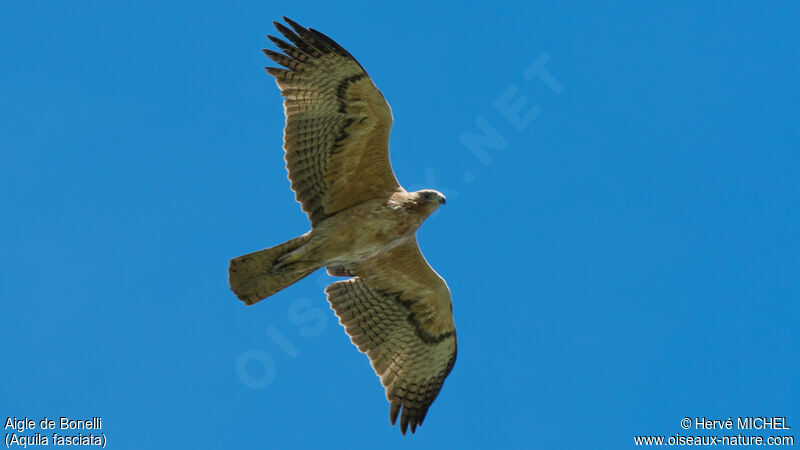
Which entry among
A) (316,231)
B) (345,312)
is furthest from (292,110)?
(345,312)

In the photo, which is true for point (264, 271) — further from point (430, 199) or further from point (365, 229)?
point (430, 199)

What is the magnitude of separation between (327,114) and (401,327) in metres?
2.77

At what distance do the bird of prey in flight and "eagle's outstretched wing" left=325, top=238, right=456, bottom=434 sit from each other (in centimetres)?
2

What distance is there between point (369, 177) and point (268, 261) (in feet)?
4.92

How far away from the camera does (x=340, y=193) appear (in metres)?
11.1

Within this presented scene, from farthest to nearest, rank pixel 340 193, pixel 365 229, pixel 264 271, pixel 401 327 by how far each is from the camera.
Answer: pixel 401 327
pixel 340 193
pixel 365 229
pixel 264 271

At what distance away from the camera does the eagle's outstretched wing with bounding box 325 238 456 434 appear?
11594 millimetres

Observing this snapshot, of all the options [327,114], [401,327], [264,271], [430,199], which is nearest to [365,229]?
[430,199]

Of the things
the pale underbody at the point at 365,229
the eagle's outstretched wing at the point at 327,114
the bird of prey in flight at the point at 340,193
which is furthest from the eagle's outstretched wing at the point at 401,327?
the eagle's outstretched wing at the point at 327,114

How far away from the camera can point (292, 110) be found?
1085 cm

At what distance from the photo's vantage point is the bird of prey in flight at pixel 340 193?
35.2 ft

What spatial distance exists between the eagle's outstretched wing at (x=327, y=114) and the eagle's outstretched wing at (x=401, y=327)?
1.27 m

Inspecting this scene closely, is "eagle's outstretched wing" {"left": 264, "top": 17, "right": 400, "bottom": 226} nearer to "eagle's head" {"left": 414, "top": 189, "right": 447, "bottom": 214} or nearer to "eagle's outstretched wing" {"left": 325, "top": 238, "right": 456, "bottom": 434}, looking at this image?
"eagle's head" {"left": 414, "top": 189, "right": 447, "bottom": 214}

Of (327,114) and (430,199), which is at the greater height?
(327,114)
